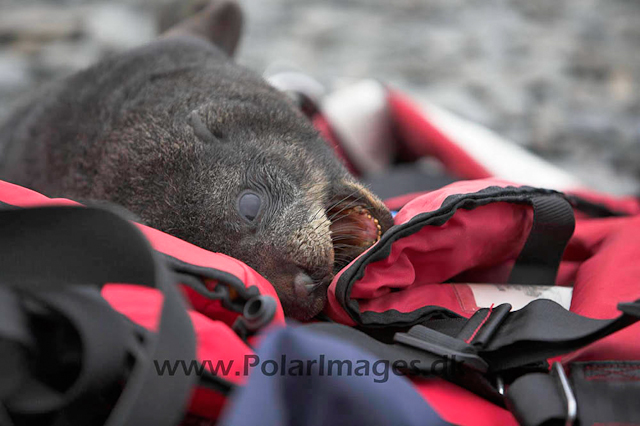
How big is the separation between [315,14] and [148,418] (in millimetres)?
4692

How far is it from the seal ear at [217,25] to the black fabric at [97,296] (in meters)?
1.54

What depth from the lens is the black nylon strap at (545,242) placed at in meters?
1.32

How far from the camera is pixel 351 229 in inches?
56.9

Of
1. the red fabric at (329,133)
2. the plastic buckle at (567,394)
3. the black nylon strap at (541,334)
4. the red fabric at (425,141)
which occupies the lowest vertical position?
the red fabric at (329,133)

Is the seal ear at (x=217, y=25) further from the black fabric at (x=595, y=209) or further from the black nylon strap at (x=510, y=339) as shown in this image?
the black nylon strap at (x=510, y=339)

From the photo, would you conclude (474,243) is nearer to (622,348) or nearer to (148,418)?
(622,348)

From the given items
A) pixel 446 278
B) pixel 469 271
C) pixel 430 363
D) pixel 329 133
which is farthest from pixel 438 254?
pixel 329 133

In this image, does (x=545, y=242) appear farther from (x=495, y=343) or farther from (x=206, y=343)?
(x=206, y=343)

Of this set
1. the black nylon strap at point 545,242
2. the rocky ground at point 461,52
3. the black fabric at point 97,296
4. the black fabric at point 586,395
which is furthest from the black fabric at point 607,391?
the rocky ground at point 461,52

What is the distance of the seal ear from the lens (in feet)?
7.90

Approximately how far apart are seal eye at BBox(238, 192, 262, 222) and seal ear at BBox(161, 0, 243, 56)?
118 centimetres

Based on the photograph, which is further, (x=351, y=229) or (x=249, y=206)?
(x=351, y=229)

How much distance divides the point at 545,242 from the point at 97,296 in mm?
943

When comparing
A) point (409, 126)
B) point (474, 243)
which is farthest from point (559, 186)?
point (474, 243)
